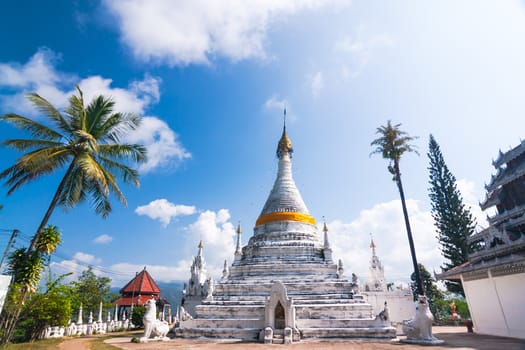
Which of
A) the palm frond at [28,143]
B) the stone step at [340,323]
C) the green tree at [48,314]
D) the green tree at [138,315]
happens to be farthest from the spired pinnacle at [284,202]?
the palm frond at [28,143]

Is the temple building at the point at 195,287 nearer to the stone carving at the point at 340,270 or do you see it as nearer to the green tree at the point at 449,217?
the stone carving at the point at 340,270

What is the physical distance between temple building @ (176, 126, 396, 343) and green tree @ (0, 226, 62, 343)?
22.3 ft

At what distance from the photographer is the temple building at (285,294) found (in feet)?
46.0

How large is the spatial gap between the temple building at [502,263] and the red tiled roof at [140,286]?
27.2 metres

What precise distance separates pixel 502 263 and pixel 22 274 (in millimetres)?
18934

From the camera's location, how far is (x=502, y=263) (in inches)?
490

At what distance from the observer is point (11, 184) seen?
1167cm

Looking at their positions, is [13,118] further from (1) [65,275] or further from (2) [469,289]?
(2) [469,289]

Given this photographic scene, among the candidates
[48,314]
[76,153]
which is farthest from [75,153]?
[48,314]

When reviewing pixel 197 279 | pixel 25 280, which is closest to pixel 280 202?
pixel 197 279

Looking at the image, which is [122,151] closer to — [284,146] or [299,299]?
[299,299]

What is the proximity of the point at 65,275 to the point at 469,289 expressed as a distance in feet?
63.6

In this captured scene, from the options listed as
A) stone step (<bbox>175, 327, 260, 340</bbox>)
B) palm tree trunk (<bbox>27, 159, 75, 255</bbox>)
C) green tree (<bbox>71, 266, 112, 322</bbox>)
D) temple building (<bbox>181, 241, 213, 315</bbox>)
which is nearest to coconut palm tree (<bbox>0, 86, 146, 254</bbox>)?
palm tree trunk (<bbox>27, 159, 75, 255</bbox>)

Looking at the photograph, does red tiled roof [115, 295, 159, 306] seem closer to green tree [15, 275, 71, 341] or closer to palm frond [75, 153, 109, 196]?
green tree [15, 275, 71, 341]
